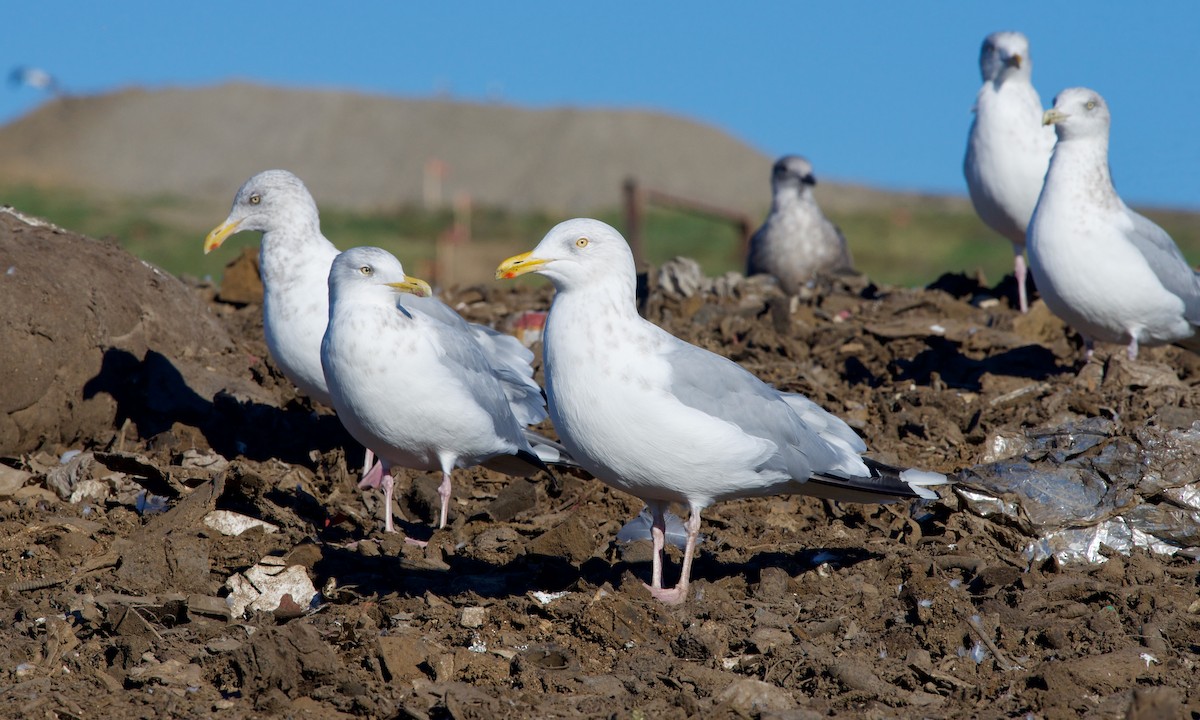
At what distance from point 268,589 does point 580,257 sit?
2032mm

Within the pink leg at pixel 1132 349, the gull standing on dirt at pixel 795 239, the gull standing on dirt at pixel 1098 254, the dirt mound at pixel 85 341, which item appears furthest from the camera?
the gull standing on dirt at pixel 795 239

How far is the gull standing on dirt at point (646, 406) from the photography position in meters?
5.27

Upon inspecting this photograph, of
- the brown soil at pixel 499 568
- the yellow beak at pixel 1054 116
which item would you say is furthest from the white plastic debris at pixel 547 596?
the yellow beak at pixel 1054 116

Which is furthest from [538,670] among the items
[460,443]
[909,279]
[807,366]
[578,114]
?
[578,114]

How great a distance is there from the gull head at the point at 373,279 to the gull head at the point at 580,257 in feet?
4.65

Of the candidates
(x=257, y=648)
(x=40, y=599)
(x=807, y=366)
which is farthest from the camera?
(x=807, y=366)

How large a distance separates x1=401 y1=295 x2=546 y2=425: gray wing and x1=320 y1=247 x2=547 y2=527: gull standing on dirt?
0.35 metres

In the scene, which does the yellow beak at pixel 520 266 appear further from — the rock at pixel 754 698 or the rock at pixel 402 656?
the rock at pixel 754 698

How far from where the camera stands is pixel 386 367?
6520mm

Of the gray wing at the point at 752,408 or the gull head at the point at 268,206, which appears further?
the gull head at the point at 268,206

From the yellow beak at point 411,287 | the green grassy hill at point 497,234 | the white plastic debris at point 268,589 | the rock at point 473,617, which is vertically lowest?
the green grassy hill at point 497,234

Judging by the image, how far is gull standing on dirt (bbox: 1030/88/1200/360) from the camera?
8.20 m

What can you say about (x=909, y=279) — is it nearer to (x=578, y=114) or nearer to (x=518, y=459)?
(x=518, y=459)

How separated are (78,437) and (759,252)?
282 inches
